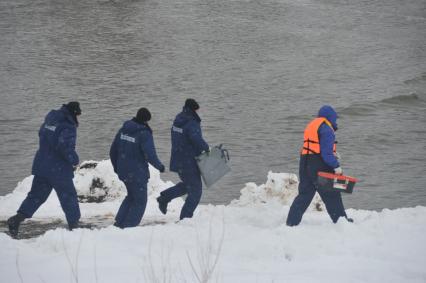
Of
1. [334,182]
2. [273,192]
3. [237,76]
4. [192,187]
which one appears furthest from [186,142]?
[237,76]

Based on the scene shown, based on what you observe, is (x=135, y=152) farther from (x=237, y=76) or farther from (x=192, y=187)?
(x=237, y=76)

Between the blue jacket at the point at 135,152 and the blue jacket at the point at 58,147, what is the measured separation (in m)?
0.55

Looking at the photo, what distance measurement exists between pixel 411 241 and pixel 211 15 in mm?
32128

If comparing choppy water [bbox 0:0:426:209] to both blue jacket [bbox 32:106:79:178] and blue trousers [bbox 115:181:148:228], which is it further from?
blue jacket [bbox 32:106:79:178]

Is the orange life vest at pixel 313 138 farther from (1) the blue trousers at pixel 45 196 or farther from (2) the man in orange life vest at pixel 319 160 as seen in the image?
(1) the blue trousers at pixel 45 196

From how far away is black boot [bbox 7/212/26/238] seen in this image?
8992 mm

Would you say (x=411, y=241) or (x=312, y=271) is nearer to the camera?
(x=312, y=271)

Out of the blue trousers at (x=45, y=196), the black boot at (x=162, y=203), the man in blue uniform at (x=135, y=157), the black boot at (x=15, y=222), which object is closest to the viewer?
the man in blue uniform at (x=135, y=157)

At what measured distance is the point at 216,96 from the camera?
2558 centimetres

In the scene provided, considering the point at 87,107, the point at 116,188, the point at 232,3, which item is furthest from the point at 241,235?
the point at 232,3

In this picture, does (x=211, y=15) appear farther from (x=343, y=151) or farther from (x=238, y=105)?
(x=343, y=151)

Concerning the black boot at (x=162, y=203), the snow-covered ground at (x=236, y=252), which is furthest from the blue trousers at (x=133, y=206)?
the black boot at (x=162, y=203)

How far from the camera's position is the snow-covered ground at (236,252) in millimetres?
6793

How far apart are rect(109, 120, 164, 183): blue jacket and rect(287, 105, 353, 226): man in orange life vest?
67.5 inches
